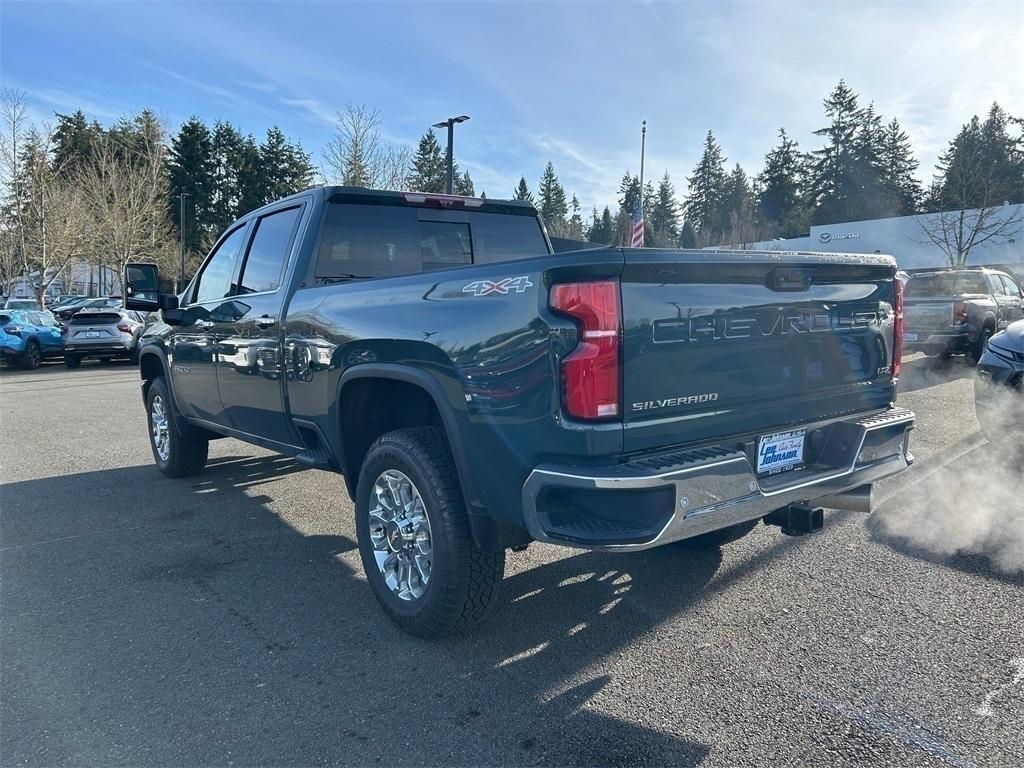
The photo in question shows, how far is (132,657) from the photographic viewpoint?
3.16m

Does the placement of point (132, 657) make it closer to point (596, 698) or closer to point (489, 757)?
point (489, 757)

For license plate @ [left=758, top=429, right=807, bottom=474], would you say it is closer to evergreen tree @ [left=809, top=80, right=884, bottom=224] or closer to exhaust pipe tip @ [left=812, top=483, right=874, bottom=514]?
exhaust pipe tip @ [left=812, top=483, right=874, bottom=514]

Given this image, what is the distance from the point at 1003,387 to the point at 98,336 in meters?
18.9

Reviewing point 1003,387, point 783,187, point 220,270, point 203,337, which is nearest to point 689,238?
point 783,187

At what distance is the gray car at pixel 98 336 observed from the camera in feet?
59.0

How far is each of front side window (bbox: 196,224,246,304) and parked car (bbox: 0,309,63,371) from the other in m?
15.3

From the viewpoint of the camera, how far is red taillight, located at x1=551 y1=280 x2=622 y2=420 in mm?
2529

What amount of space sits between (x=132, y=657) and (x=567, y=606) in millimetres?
1980

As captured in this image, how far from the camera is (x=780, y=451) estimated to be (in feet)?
10.1

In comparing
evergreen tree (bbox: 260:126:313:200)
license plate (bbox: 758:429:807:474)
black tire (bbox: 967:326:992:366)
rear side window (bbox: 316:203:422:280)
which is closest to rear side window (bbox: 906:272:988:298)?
black tire (bbox: 967:326:992:366)

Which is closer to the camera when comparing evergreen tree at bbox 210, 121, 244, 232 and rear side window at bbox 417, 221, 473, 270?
rear side window at bbox 417, 221, 473, 270

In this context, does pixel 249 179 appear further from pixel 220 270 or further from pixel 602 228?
pixel 220 270

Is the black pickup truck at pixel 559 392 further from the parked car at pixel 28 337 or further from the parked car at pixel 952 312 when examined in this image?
the parked car at pixel 28 337

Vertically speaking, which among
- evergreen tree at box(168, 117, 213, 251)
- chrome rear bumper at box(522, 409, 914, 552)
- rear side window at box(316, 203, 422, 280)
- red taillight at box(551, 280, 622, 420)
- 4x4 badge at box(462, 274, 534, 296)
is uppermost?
evergreen tree at box(168, 117, 213, 251)
